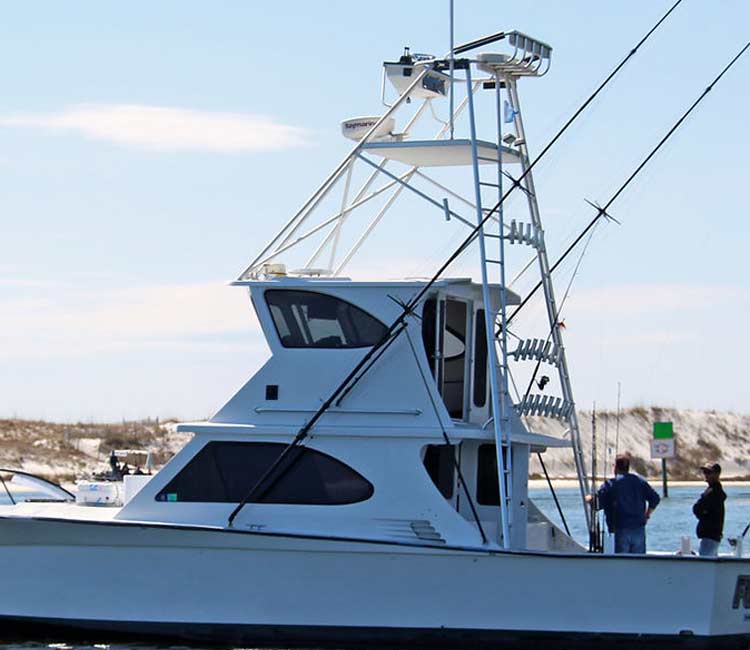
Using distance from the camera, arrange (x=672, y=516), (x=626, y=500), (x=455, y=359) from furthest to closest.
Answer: (x=672, y=516), (x=455, y=359), (x=626, y=500)

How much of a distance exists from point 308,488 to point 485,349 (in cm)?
229

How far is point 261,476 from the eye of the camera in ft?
51.9

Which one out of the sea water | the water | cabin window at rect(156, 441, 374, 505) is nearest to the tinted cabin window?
cabin window at rect(156, 441, 374, 505)

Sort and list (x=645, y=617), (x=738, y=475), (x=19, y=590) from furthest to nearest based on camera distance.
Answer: (x=738, y=475)
(x=19, y=590)
(x=645, y=617)

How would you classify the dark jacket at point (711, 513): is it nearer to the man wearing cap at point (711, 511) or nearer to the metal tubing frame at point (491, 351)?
the man wearing cap at point (711, 511)

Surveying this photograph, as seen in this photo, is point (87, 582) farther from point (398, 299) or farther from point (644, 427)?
point (644, 427)

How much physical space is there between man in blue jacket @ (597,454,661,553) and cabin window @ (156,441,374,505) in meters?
2.18

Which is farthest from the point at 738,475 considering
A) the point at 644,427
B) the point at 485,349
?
the point at 485,349

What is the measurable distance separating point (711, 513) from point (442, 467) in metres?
2.49

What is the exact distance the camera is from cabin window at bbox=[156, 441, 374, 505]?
51.6 feet

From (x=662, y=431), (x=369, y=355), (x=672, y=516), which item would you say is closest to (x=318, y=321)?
(x=369, y=355)

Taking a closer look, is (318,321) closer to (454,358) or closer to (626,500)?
(454,358)

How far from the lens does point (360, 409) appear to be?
15.8m

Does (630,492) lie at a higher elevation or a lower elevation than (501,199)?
lower
